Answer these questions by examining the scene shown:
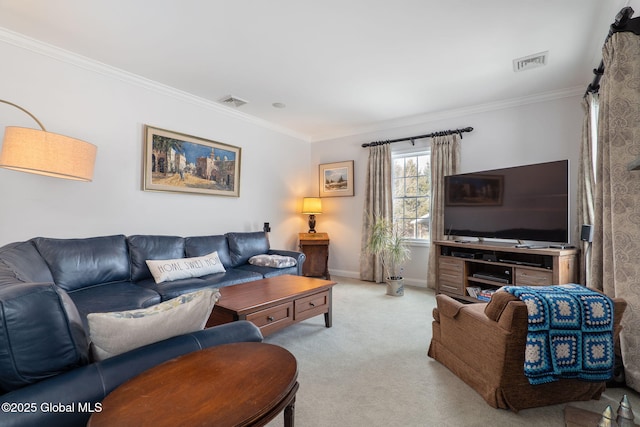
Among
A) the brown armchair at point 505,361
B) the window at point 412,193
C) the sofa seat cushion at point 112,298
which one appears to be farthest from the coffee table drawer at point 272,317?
the window at point 412,193

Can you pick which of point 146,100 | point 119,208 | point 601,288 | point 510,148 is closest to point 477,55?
point 510,148

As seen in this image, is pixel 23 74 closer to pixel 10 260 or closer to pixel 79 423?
pixel 10 260

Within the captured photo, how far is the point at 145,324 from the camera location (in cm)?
110

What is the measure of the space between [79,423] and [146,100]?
3628 millimetres

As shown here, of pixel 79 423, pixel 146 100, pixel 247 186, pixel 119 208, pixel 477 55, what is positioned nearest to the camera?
pixel 79 423

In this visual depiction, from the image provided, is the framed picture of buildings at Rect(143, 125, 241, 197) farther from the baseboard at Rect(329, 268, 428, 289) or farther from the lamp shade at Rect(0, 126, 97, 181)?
the baseboard at Rect(329, 268, 428, 289)

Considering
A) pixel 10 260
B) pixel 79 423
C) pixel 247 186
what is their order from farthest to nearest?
1. pixel 247 186
2. pixel 10 260
3. pixel 79 423

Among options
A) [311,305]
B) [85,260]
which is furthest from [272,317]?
[85,260]

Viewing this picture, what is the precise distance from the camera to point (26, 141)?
6.95 feet

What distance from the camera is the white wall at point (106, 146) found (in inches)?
108

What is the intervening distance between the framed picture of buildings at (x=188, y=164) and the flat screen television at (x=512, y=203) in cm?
310

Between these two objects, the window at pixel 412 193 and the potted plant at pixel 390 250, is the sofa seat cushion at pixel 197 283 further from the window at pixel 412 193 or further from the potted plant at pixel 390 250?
the window at pixel 412 193

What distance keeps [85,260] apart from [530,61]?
461 cm

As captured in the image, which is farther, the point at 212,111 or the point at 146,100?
the point at 212,111
